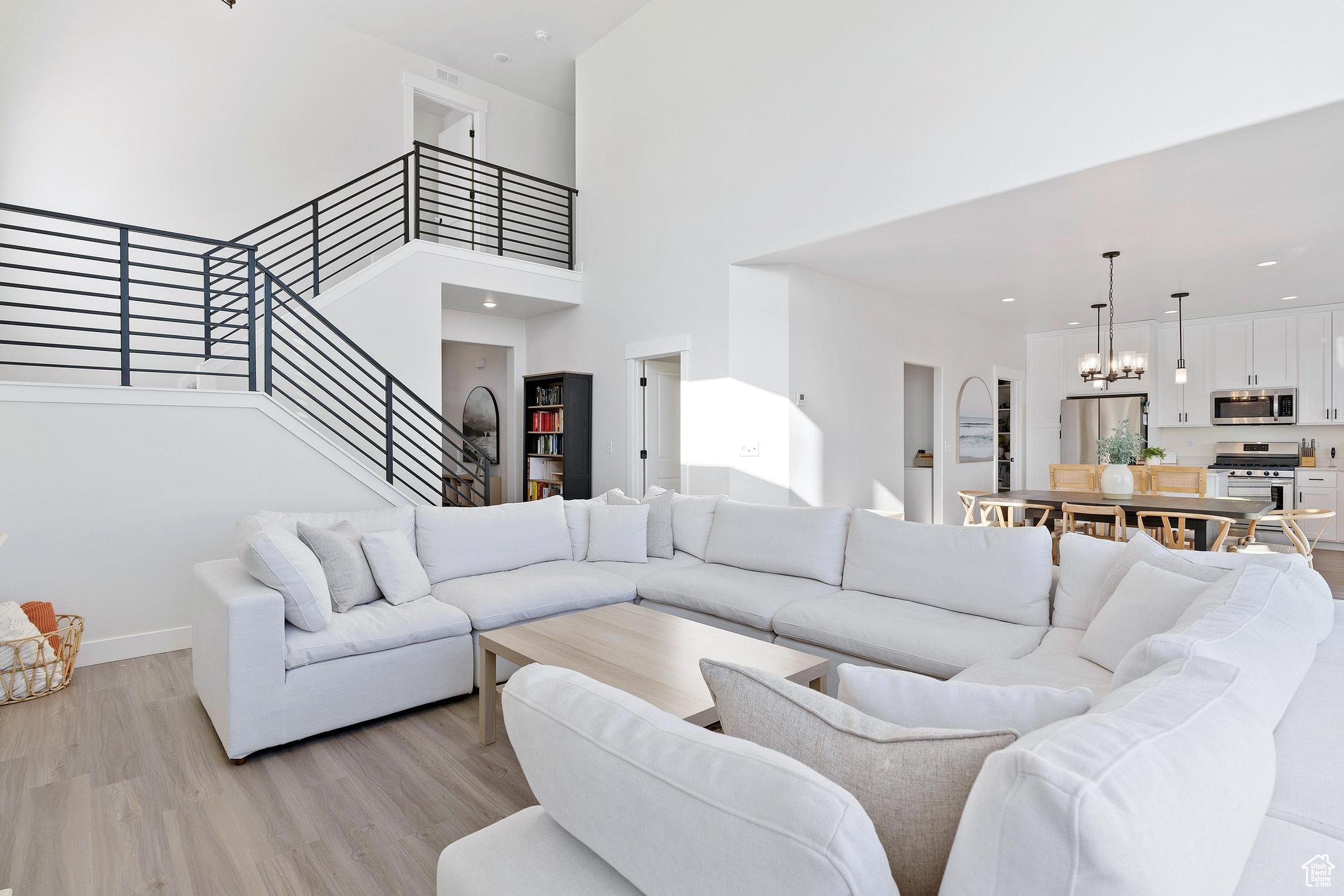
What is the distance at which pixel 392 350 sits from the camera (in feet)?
19.5

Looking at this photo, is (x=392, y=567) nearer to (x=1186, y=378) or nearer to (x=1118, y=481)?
(x=1118, y=481)

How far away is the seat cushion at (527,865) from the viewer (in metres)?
0.98

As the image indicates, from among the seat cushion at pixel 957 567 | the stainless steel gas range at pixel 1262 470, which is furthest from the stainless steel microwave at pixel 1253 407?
the seat cushion at pixel 957 567

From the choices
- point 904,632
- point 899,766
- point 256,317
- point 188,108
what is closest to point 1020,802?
point 899,766

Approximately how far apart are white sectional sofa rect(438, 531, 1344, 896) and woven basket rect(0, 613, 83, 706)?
3.43 metres

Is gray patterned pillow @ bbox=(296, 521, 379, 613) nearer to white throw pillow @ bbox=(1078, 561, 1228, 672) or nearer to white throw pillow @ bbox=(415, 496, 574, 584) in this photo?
white throw pillow @ bbox=(415, 496, 574, 584)

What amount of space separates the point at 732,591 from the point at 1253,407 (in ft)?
24.8

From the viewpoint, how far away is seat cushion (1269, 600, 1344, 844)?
1.15 meters

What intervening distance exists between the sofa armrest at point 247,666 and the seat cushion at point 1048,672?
248 centimetres

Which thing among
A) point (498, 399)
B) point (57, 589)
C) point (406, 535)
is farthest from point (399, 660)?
point (498, 399)

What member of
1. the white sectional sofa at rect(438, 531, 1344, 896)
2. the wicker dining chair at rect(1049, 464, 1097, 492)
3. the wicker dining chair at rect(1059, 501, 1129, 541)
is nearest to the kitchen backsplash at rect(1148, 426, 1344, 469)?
the wicker dining chair at rect(1049, 464, 1097, 492)

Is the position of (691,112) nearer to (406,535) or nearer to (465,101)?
(465,101)

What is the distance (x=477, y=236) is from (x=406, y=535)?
17.0 feet

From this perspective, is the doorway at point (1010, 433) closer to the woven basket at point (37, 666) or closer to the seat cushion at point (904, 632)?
the seat cushion at point (904, 632)
